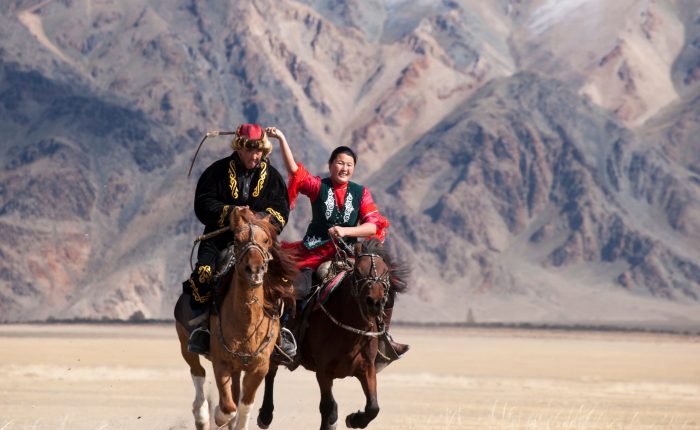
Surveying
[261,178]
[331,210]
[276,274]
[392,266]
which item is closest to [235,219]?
[276,274]

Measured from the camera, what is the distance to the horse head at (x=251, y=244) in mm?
13492

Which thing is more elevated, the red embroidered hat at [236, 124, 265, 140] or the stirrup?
the red embroidered hat at [236, 124, 265, 140]

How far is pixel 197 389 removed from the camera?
1549 centimetres

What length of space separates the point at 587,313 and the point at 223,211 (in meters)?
147

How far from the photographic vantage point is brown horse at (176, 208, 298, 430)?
45.4ft

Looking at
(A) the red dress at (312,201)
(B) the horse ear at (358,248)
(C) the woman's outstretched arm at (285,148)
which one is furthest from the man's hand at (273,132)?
(B) the horse ear at (358,248)

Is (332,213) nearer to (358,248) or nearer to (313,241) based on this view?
(313,241)

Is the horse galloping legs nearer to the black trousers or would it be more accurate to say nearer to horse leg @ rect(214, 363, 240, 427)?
horse leg @ rect(214, 363, 240, 427)

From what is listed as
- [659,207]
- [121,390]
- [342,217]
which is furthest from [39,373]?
[659,207]

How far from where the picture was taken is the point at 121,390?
3534 cm

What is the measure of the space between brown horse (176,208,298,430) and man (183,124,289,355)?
40 centimetres

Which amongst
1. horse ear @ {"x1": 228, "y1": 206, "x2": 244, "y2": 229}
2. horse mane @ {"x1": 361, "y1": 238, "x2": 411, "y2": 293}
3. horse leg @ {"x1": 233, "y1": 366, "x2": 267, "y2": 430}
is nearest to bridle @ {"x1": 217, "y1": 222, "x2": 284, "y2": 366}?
horse ear @ {"x1": 228, "y1": 206, "x2": 244, "y2": 229}

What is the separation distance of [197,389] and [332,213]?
10.0 feet

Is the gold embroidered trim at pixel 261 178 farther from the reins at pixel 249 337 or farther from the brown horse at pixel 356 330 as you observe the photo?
the brown horse at pixel 356 330
